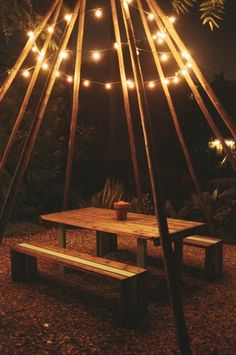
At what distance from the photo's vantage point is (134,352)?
2.89 meters

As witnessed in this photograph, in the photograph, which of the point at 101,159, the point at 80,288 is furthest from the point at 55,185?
the point at 80,288

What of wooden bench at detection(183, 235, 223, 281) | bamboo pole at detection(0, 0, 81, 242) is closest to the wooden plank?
bamboo pole at detection(0, 0, 81, 242)

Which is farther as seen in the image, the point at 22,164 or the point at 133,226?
the point at 133,226

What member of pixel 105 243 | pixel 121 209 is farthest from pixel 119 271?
pixel 105 243

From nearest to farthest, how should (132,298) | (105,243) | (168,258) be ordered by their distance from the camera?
(168,258) → (132,298) → (105,243)

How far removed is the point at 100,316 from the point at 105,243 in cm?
214

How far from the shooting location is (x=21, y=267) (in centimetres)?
446

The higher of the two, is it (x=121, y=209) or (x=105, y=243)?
(x=121, y=209)

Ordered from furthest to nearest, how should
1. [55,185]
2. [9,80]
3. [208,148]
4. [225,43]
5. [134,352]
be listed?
[208,148], [55,185], [225,43], [9,80], [134,352]

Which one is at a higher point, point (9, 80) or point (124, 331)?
point (9, 80)

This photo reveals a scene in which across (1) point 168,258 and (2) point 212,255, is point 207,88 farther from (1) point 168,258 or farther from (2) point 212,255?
(2) point 212,255

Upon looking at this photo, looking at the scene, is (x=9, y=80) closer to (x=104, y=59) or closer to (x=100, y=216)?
(x=100, y=216)

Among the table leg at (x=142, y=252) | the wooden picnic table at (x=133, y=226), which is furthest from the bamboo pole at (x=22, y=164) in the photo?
the table leg at (x=142, y=252)

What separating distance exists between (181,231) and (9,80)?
7.49ft
